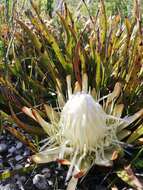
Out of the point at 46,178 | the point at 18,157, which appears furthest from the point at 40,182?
the point at 18,157

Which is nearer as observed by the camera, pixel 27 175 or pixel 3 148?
pixel 27 175

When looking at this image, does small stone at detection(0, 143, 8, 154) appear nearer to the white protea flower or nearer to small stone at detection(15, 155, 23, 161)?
small stone at detection(15, 155, 23, 161)

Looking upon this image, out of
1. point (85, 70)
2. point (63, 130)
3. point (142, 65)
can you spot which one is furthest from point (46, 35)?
point (63, 130)

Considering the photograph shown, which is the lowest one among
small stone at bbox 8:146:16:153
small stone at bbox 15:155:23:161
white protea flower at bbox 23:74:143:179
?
small stone at bbox 15:155:23:161

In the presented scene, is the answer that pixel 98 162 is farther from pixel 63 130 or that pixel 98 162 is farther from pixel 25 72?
pixel 25 72

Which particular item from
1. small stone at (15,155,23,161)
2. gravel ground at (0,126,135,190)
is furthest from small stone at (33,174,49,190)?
small stone at (15,155,23,161)

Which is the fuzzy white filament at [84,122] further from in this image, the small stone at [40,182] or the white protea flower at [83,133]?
the small stone at [40,182]

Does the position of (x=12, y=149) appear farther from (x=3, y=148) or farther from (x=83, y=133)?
(x=83, y=133)
